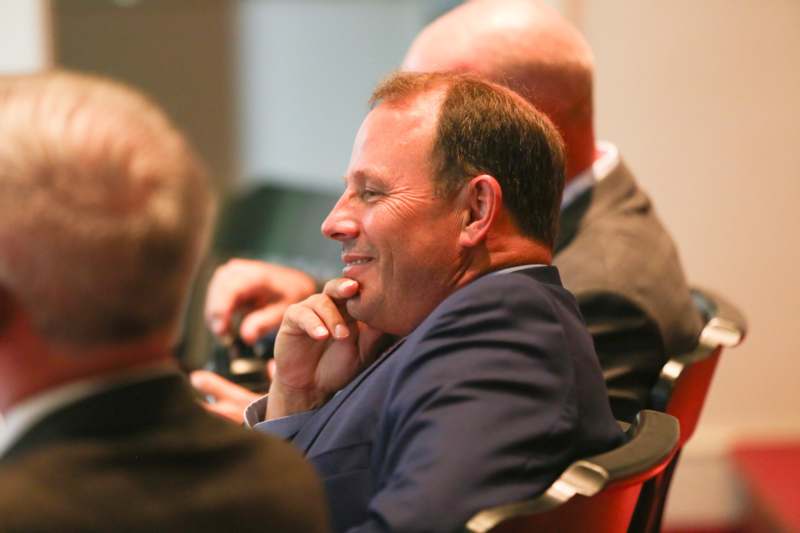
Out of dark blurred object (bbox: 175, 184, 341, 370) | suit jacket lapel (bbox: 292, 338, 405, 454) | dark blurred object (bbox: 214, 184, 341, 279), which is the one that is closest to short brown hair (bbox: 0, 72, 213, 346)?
suit jacket lapel (bbox: 292, 338, 405, 454)

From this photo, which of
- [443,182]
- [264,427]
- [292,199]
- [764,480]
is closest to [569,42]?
[443,182]

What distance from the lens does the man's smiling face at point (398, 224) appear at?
1.28 meters

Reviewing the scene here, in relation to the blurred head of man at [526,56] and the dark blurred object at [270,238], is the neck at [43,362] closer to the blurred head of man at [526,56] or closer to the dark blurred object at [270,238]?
the blurred head of man at [526,56]

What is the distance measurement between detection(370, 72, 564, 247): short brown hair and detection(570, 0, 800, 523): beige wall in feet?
5.77

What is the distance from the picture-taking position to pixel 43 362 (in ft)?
2.56

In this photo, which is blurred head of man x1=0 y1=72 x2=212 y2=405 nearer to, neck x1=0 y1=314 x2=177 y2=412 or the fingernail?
neck x1=0 y1=314 x2=177 y2=412

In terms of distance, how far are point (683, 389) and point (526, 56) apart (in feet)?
2.34

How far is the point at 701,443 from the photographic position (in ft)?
10.8

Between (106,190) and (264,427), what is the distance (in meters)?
0.68

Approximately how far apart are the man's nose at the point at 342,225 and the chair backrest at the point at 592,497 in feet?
1.44

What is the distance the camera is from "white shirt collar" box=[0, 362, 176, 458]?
2.54ft

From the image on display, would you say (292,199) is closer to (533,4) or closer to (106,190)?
(533,4)

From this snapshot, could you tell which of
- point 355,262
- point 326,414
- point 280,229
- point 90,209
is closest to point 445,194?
point 355,262

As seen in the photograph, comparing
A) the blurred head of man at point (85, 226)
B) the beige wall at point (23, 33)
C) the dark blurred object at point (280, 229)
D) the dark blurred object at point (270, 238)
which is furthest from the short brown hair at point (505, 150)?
the beige wall at point (23, 33)
